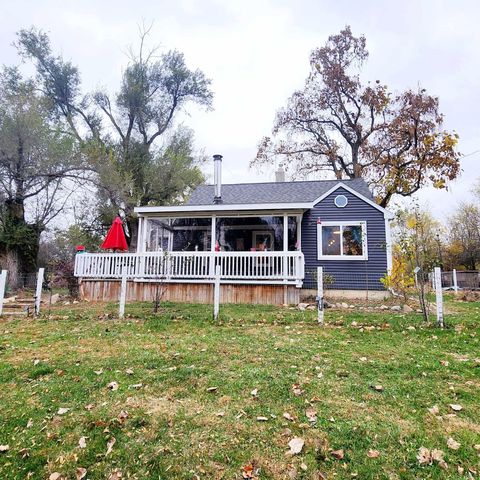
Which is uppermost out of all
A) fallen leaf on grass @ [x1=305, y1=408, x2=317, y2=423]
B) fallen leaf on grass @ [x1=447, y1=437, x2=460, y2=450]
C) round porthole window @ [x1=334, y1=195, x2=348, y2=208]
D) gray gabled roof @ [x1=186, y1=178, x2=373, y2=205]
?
gray gabled roof @ [x1=186, y1=178, x2=373, y2=205]

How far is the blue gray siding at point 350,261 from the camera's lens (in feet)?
38.9

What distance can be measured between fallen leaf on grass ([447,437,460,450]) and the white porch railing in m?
7.43

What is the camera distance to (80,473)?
2438mm

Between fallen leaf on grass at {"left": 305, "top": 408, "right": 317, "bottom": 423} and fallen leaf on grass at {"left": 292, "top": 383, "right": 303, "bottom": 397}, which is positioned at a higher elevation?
fallen leaf on grass at {"left": 292, "top": 383, "right": 303, "bottom": 397}

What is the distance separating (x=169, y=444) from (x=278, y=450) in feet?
2.92

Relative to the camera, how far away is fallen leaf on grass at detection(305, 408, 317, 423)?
2.98m

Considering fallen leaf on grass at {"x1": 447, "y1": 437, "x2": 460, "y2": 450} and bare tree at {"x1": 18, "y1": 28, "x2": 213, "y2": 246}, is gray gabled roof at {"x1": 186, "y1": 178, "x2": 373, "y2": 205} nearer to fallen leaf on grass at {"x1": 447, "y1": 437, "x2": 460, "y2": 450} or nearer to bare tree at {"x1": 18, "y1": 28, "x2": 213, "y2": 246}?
bare tree at {"x1": 18, "y1": 28, "x2": 213, "y2": 246}

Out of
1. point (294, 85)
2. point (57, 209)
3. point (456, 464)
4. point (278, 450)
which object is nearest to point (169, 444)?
point (278, 450)

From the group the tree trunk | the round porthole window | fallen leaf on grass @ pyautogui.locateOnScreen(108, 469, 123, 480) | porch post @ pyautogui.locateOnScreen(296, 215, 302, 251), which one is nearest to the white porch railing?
porch post @ pyautogui.locateOnScreen(296, 215, 302, 251)

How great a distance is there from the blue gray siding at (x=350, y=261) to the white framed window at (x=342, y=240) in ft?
0.51

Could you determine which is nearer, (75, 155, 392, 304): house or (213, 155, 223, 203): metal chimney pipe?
(75, 155, 392, 304): house

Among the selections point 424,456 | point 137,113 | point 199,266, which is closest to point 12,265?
point 199,266

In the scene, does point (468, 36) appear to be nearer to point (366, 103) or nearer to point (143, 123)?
point (366, 103)

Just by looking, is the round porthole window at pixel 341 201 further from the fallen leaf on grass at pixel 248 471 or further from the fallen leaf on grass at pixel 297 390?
the fallen leaf on grass at pixel 248 471
